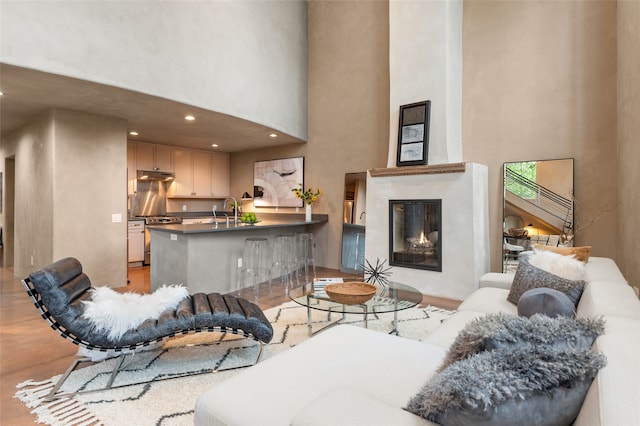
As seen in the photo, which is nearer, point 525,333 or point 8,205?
point 525,333

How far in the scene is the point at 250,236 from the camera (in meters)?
5.09

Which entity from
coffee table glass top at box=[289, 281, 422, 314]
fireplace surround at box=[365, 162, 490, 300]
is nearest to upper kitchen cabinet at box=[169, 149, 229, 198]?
fireplace surround at box=[365, 162, 490, 300]

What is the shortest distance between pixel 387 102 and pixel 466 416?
5.34 meters

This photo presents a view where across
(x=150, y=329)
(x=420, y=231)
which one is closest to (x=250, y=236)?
(x=420, y=231)

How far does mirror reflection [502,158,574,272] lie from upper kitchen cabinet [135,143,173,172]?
20.3 ft

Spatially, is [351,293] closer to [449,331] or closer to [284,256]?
[449,331]

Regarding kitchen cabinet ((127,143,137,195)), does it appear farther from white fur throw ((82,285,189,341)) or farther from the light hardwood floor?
white fur throw ((82,285,189,341))

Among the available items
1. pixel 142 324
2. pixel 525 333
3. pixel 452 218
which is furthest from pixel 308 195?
pixel 525 333

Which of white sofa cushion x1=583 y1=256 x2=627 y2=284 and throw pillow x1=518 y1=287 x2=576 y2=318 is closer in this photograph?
throw pillow x1=518 y1=287 x2=576 y2=318

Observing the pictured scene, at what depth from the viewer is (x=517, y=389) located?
0.78 metres

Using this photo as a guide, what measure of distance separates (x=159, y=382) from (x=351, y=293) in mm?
1455


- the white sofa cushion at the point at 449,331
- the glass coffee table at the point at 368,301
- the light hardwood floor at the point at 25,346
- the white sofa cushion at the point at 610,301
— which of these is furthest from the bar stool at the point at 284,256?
the white sofa cushion at the point at 610,301

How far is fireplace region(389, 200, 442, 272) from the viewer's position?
177 inches

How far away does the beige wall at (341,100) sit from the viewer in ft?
18.6
